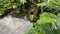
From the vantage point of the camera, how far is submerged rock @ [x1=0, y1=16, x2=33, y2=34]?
1801mm

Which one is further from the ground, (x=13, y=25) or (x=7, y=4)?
(x=7, y=4)

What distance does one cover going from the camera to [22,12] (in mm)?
2092

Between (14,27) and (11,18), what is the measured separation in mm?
160

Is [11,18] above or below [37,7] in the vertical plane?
below

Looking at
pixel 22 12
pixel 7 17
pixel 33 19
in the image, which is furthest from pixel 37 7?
pixel 7 17

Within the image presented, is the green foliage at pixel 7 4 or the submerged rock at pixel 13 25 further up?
the green foliage at pixel 7 4

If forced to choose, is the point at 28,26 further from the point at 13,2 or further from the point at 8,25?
the point at 13,2

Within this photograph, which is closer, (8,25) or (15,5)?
(8,25)

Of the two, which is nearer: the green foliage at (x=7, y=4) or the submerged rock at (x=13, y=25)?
the submerged rock at (x=13, y=25)

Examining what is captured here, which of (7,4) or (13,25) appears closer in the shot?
(13,25)

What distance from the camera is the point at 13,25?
1876 mm

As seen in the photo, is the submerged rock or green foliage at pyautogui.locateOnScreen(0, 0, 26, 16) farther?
green foliage at pyautogui.locateOnScreen(0, 0, 26, 16)

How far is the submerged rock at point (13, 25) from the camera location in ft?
5.91

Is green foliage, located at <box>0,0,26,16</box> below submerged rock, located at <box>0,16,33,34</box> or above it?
above
